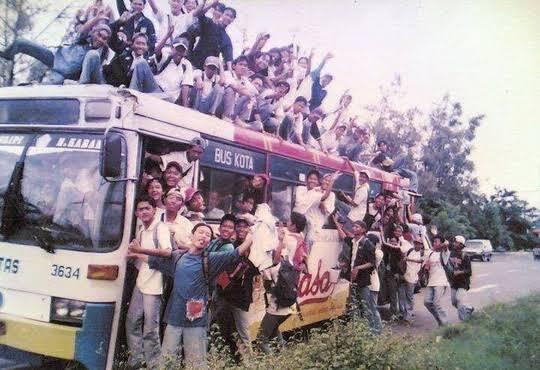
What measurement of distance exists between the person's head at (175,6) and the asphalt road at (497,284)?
5.23m

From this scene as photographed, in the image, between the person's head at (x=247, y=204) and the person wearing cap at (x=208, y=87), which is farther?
the person wearing cap at (x=208, y=87)

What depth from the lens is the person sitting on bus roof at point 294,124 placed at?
6.68 m

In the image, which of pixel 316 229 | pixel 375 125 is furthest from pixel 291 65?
pixel 316 229

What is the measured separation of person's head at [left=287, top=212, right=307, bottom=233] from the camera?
593cm

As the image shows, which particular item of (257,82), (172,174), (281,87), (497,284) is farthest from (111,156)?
(497,284)

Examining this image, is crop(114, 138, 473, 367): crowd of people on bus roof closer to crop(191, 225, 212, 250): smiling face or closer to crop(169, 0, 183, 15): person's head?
crop(191, 225, 212, 250): smiling face

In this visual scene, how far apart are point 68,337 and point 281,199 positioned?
281 centimetres

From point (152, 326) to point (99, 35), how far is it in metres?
3.26

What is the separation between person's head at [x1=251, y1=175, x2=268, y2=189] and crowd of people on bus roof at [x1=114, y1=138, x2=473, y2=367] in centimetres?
1

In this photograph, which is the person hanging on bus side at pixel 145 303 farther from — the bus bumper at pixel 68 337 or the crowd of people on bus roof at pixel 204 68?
the crowd of people on bus roof at pixel 204 68

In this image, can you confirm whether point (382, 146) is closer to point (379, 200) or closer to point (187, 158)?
point (379, 200)

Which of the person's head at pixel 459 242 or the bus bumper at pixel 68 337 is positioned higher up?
the person's head at pixel 459 242

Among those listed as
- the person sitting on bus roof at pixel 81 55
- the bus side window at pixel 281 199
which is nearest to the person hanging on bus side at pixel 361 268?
the bus side window at pixel 281 199

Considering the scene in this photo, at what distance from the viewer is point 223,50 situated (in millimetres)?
6988
